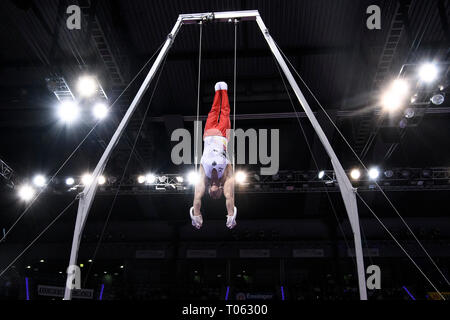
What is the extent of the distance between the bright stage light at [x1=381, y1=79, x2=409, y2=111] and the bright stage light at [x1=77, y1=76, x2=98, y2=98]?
25.4 feet

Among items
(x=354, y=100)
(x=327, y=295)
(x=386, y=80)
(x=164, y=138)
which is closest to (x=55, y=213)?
(x=164, y=138)

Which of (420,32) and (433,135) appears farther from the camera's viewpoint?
(433,135)

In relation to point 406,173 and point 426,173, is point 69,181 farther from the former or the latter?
point 426,173

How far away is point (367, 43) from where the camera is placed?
9859 mm

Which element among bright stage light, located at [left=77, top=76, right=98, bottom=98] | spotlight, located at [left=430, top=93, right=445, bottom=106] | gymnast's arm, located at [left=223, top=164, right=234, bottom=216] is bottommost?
gymnast's arm, located at [left=223, top=164, right=234, bottom=216]

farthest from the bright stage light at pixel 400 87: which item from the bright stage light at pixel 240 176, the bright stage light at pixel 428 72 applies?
the bright stage light at pixel 240 176

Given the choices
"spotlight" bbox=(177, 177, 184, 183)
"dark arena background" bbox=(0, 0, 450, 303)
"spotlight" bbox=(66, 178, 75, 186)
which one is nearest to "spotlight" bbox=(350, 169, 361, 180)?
"dark arena background" bbox=(0, 0, 450, 303)

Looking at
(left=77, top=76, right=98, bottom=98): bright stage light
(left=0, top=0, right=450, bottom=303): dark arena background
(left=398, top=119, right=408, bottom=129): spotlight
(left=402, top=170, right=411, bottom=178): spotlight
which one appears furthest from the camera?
(left=402, top=170, right=411, bottom=178): spotlight

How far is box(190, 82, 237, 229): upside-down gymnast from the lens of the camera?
5.19 m

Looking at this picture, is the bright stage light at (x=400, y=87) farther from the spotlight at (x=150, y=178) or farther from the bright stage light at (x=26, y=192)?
the bright stage light at (x=26, y=192)

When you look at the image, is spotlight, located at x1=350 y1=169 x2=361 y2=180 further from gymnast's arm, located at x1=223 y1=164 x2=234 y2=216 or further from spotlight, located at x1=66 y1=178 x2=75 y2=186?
spotlight, located at x1=66 y1=178 x2=75 y2=186

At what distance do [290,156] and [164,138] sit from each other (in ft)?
17.1

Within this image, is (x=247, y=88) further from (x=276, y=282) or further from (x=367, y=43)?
(x=276, y=282)

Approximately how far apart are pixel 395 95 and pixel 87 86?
807 cm
